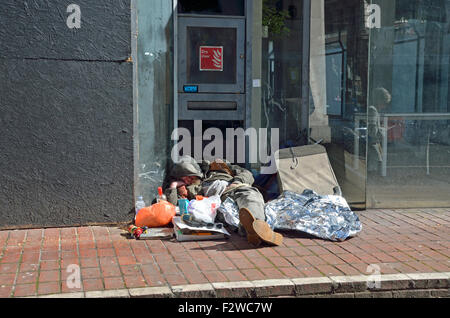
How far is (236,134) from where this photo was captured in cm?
729

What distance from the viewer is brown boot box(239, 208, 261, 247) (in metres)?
5.22

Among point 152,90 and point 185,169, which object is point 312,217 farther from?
point 152,90

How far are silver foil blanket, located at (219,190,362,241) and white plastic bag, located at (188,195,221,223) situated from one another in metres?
0.10

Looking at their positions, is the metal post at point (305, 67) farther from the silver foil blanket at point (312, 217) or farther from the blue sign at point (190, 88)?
the silver foil blanket at point (312, 217)

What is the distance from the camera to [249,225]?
17.2 ft

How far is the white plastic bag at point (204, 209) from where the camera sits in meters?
5.64

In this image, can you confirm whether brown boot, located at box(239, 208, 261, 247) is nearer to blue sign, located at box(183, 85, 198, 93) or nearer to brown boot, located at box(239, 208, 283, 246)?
brown boot, located at box(239, 208, 283, 246)

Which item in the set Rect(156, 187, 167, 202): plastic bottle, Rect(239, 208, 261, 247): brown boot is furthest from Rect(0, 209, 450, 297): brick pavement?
Rect(156, 187, 167, 202): plastic bottle

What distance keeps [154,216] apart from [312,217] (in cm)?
171

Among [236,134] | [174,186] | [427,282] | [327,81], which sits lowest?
[427,282]

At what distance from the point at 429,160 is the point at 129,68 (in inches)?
166

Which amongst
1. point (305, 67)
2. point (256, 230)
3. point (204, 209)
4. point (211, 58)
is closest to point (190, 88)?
point (211, 58)

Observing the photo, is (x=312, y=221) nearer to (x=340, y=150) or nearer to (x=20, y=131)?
(x=340, y=150)
